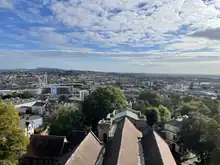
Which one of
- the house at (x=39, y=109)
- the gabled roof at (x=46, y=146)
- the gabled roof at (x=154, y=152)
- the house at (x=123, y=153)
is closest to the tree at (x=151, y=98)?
the house at (x=39, y=109)

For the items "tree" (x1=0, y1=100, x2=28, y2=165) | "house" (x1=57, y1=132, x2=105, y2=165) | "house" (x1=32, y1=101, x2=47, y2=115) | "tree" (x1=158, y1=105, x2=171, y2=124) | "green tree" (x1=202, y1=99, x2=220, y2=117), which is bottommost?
"house" (x1=32, y1=101, x2=47, y2=115)

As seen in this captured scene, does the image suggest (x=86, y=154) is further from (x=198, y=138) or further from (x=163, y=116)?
(x=163, y=116)

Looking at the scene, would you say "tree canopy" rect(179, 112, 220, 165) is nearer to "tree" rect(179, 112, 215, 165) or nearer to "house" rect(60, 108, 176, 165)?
"tree" rect(179, 112, 215, 165)

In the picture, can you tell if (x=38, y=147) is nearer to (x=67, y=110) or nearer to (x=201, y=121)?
(x=67, y=110)

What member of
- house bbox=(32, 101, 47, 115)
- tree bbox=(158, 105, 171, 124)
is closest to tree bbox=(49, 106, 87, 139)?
tree bbox=(158, 105, 171, 124)

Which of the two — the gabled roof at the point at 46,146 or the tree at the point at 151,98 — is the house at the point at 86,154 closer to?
the gabled roof at the point at 46,146

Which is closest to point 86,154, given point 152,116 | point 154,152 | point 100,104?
point 154,152
